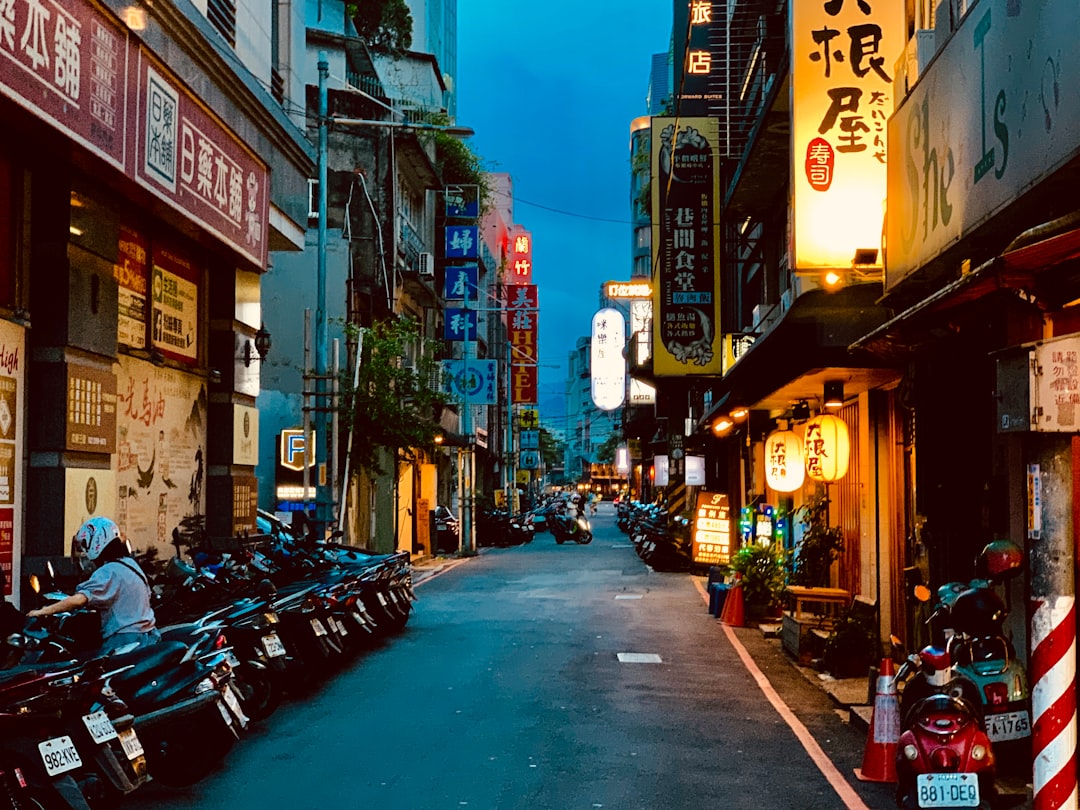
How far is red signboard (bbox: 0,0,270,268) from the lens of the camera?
8641 millimetres

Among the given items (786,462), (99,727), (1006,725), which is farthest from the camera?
(786,462)

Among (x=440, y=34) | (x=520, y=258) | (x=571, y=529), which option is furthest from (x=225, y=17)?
(x=520, y=258)

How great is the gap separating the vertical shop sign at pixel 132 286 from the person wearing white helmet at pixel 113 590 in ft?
14.6

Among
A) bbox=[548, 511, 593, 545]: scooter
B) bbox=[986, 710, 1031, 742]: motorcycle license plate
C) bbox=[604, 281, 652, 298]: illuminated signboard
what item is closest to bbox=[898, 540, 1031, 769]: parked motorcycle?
bbox=[986, 710, 1031, 742]: motorcycle license plate

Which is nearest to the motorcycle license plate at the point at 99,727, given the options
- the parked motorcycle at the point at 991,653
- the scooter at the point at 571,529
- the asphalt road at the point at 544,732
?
the asphalt road at the point at 544,732

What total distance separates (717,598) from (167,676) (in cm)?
1301

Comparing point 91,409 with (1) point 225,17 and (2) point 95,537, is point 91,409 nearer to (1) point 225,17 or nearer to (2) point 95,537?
(2) point 95,537

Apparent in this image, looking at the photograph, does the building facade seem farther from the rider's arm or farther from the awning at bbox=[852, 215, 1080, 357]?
the awning at bbox=[852, 215, 1080, 357]

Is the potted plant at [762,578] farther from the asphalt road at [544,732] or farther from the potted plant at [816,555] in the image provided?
the potted plant at [816,555]

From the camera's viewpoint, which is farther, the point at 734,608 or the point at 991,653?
the point at 734,608

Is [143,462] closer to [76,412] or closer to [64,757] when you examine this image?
[76,412]

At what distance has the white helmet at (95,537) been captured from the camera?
27.1 feet

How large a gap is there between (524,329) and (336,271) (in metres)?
25.2

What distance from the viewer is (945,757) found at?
6.73m
